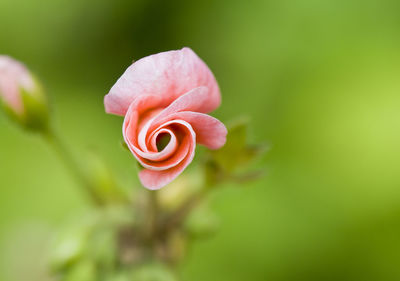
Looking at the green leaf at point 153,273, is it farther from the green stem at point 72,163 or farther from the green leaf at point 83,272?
the green stem at point 72,163

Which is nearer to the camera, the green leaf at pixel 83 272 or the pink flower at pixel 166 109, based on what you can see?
the pink flower at pixel 166 109

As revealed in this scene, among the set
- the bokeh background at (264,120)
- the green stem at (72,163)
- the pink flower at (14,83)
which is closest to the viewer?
the pink flower at (14,83)

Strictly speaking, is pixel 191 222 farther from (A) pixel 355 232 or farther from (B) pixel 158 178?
(A) pixel 355 232

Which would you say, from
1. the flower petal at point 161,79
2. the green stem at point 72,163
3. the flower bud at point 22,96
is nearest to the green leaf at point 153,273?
the green stem at point 72,163

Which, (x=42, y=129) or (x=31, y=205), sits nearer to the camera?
(x=42, y=129)

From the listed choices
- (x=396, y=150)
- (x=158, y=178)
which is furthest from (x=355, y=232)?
(x=158, y=178)

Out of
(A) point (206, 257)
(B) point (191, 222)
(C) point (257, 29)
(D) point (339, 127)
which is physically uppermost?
(C) point (257, 29)
